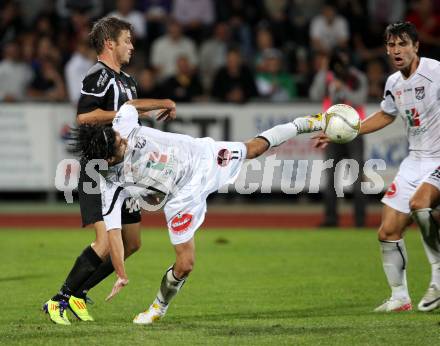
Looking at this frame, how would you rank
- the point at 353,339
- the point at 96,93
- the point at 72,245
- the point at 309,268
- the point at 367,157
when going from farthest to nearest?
the point at 367,157 < the point at 72,245 < the point at 309,268 < the point at 96,93 < the point at 353,339

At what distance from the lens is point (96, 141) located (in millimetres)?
6609

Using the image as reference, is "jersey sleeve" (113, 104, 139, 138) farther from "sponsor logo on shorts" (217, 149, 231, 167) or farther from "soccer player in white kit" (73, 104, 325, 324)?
"sponsor logo on shorts" (217, 149, 231, 167)

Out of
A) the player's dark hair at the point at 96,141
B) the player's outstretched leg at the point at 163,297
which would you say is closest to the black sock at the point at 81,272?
the player's outstretched leg at the point at 163,297

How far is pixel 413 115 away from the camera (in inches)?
311

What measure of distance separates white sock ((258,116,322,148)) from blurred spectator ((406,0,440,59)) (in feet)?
31.9

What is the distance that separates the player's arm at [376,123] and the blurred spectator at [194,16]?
10189mm

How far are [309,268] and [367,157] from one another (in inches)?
211

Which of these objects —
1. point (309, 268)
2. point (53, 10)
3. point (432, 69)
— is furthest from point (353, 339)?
point (53, 10)

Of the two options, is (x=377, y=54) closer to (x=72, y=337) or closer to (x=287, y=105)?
(x=287, y=105)

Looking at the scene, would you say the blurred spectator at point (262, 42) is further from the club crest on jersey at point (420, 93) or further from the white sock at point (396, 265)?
the white sock at point (396, 265)

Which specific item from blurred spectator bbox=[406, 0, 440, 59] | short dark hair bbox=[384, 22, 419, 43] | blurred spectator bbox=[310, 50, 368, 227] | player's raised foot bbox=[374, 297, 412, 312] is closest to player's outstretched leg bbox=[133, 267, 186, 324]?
player's raised foot bbox=[374, 297, 412, 312]

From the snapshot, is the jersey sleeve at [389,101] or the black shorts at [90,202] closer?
the black shorts at [90,202]

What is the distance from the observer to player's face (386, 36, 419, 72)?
7.76 meters

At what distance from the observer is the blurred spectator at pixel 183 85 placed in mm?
A: 16188
